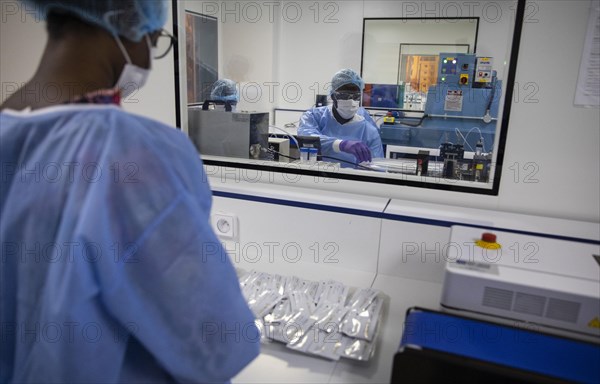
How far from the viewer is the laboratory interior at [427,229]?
0.75 metres

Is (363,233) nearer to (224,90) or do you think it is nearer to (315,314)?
(315,314)

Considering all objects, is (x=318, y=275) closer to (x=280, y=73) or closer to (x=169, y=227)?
(x=169, y=227)

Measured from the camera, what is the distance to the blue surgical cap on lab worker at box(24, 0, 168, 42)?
0.62m

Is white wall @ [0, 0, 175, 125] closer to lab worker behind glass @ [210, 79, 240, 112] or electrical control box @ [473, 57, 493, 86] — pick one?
lab worker behind glass @ [210, 79, 240, 112]

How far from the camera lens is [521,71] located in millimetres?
1178

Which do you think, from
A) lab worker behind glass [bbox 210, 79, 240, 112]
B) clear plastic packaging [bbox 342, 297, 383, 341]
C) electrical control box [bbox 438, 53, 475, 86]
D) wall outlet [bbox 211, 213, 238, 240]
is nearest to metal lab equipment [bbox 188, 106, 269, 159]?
wall outlet [bbox 211, 213, 238, 240]

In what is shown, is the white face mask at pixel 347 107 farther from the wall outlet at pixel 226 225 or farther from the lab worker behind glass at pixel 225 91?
the wall outlet at pixel 226 225

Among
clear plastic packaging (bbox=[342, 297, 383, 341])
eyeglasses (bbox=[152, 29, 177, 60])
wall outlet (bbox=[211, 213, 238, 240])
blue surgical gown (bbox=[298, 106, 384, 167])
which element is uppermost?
eyeglasses (bbox=[152, 29, 177, 60])

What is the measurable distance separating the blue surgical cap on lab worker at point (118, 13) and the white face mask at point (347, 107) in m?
2.18

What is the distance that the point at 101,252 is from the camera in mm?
550

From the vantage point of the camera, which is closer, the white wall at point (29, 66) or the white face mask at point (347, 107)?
the white wall at point (29, 66)

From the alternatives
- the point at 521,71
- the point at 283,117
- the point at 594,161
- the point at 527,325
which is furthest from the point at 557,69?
the point at 283,117

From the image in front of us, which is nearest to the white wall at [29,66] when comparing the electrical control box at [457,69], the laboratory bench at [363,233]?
the laboratory bench at [363,233]

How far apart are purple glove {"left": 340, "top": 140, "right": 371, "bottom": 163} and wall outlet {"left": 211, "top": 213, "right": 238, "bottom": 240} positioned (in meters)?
1.04
